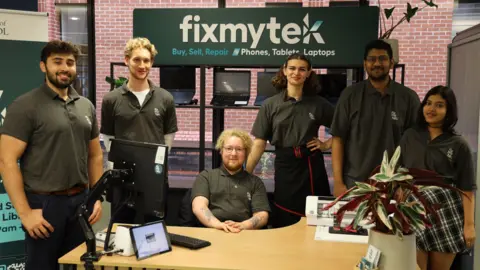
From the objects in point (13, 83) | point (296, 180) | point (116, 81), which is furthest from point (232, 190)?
point (13, 83)

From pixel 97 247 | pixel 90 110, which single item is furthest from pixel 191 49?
pixel 97 247

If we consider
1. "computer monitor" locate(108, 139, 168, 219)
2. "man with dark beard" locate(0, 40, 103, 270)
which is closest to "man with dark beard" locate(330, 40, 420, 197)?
"computer monitor" locate(108, 139, 168, 219)

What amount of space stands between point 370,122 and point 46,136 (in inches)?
73.1

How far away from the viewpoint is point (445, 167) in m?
2.71

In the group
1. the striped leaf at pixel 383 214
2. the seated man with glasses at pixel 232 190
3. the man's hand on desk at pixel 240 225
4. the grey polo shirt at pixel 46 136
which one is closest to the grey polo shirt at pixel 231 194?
the seated man with glasses at pixel 232 190

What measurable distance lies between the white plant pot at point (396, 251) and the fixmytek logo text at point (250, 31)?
214cm

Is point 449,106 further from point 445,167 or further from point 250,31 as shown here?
point 250,31

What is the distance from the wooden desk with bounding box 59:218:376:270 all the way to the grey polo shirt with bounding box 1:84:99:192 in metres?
0.46

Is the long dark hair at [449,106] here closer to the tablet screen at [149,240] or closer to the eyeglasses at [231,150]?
the eyeglasses at [231,150]

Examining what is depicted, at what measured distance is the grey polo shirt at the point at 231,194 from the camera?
2977 mm

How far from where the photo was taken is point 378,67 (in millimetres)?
3018

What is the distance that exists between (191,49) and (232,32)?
1.11 ft

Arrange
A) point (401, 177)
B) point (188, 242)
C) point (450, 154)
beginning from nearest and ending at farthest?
point (401, 177) → point (188, 242) → point (450, 154)

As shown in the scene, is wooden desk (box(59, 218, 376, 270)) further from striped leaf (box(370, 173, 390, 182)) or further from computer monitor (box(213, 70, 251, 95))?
computer monitor (box(213, 70, 251, 95))
